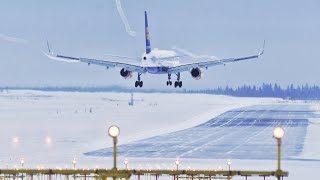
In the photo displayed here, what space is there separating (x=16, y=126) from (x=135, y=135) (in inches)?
1052

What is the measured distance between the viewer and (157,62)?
93.6 metres

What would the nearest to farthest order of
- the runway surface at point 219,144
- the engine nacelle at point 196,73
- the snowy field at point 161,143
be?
the snowy field at point 161,143 → the engine nacelle at point 196,73 → the runway surface at point 219,144

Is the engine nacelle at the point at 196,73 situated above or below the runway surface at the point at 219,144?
above

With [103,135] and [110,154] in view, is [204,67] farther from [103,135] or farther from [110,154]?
[103,135]

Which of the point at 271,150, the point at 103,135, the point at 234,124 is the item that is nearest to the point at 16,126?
the point at 103,135

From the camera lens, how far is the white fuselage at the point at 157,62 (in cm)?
9344

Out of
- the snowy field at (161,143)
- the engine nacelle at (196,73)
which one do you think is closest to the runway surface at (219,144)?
the snowy field at (161,143)

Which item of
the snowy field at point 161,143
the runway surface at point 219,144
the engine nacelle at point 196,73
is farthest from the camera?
the runway surface at point 219,144

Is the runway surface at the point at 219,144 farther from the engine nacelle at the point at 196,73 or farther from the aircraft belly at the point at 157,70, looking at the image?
the aircraft belly at the point at 157,70

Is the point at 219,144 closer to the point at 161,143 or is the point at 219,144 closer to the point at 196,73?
the point at 161,143

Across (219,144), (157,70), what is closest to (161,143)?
(219,144)

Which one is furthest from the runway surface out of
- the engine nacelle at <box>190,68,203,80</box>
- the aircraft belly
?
the aircraft belly

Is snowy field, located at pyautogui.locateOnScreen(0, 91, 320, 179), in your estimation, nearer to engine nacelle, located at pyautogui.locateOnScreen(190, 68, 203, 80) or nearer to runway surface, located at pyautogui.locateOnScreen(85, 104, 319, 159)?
runway surface, located at pyautogui.locateOnScreen(85, 104, 319, 159)

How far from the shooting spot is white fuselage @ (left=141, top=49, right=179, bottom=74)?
93438 mm
